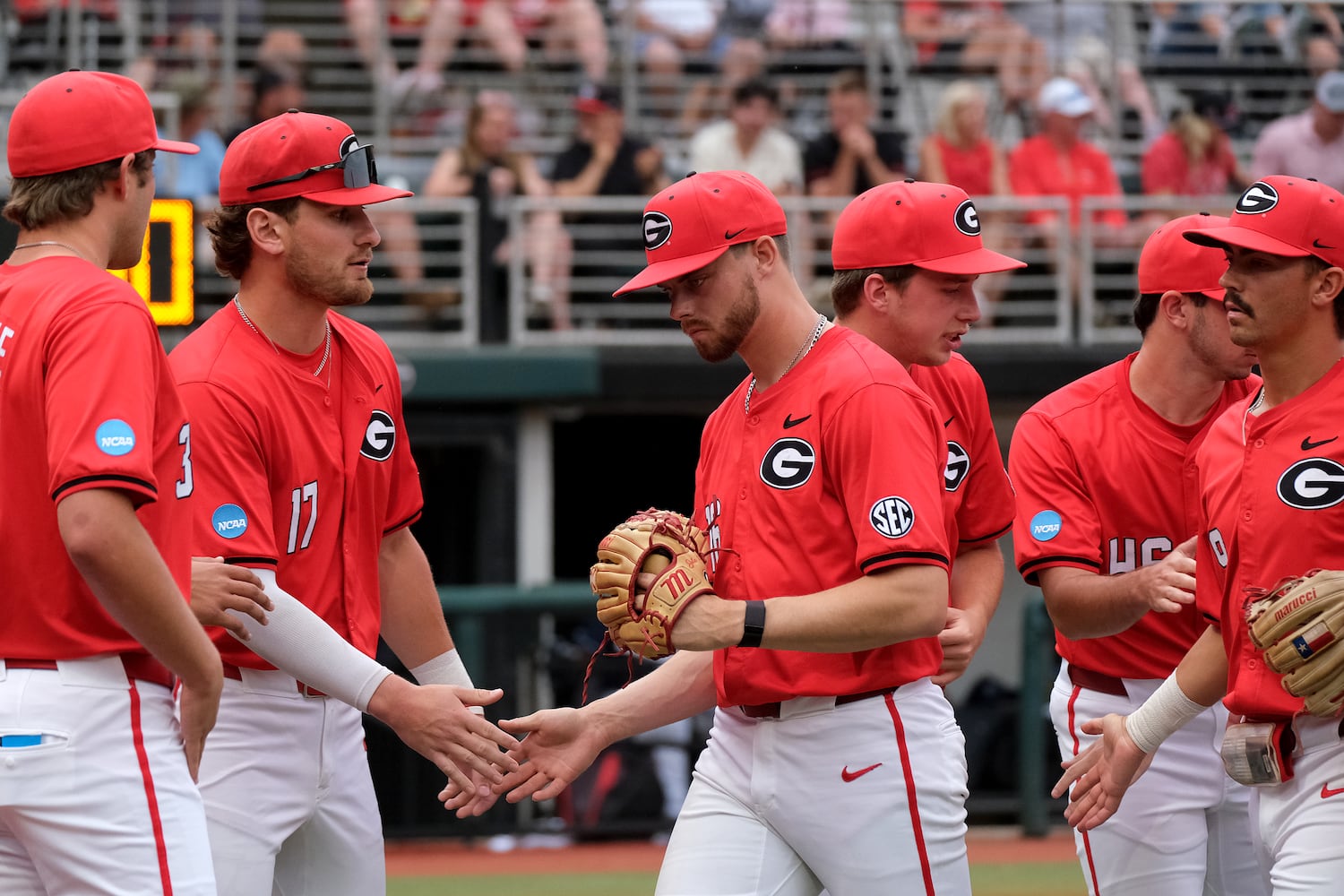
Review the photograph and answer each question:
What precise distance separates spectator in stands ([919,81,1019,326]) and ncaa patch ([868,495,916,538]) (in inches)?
341

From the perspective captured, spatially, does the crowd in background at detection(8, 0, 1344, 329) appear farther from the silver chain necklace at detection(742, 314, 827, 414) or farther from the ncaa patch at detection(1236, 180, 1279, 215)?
the ncaa patch at detection(1236, 180, 1279, 215)

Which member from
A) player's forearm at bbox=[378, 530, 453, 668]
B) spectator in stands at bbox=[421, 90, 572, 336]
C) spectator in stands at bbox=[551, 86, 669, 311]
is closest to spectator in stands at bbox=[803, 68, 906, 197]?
spectator in stands at bbox=[551, 86, 669, 311]

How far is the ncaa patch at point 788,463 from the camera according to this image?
4.26 m

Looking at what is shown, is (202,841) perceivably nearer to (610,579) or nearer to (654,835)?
(610,579)

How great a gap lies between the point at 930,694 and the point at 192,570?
1776 mm

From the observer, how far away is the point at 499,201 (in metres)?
12.1

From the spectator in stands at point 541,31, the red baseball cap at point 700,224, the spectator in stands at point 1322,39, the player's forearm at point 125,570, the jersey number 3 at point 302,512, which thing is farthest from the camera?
the spectator in stands at point 1322,39

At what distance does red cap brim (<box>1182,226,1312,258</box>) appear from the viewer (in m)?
4.20

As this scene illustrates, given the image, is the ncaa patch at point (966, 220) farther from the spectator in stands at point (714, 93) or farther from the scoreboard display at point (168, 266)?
the spectator in stands at point (714, 93)

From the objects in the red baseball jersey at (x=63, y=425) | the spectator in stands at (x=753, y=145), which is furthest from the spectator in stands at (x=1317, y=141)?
the red baseball jersey at (x=63, y=425)

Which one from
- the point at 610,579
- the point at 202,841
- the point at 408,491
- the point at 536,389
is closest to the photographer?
the point at 202,841

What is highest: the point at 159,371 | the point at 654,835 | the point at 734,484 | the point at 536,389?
the point at 159,371

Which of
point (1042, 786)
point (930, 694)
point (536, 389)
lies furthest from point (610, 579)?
point (536, 389)

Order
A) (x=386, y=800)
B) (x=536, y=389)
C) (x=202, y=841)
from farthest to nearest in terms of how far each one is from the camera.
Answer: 1. (x=536, y=389)
2. (x=386, y=800)
3. (x=202, y=841)
